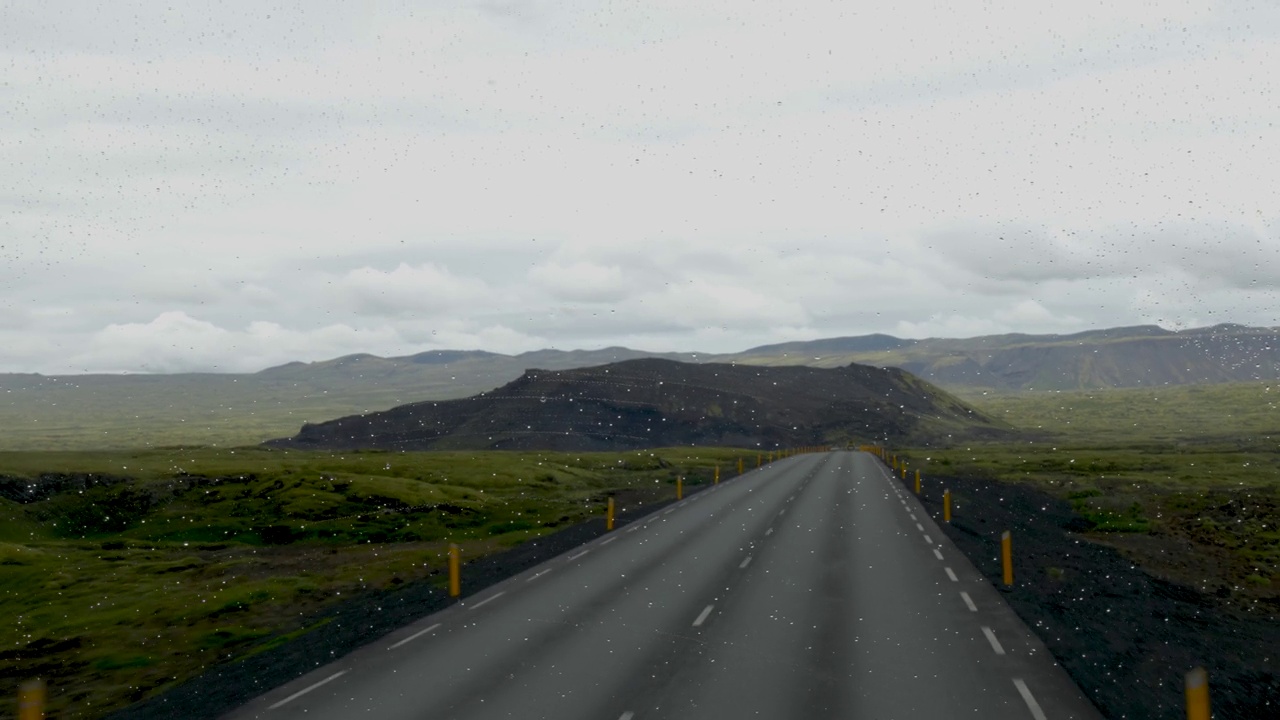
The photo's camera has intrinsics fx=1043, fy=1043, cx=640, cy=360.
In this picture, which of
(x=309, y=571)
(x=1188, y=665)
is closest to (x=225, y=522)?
(x=309, y=571)

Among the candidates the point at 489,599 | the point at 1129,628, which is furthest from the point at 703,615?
the point at 1129,628

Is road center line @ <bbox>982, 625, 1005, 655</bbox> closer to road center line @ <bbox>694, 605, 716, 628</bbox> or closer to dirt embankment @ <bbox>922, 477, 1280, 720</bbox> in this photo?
dirt embankment @ <bbox>922, 477, 1280, 720</bbox>

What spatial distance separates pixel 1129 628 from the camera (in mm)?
18531

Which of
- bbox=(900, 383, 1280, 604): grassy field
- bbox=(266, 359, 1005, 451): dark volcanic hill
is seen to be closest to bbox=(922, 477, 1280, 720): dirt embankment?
bbox=(900, 383, 1280, 604): grassy field

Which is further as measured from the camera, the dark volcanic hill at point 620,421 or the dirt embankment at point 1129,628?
the dark volcanic hill at point 620,421

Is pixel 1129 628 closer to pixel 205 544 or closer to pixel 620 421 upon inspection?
pixel 205 544

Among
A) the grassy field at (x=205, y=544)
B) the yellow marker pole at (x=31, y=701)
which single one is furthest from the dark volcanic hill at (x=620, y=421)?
the yellow marker pole at (x=31, y=701)

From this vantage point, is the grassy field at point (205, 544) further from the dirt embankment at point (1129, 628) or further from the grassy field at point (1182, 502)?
the grassy field at point (1182, 502)

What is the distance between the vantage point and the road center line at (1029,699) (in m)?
12.2

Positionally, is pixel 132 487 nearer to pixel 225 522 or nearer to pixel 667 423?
pixel 225 522

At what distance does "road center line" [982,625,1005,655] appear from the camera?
614 inches

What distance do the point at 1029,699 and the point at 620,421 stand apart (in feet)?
477

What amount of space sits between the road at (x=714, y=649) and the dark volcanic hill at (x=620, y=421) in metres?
112

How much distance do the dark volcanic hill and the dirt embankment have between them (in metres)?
110
